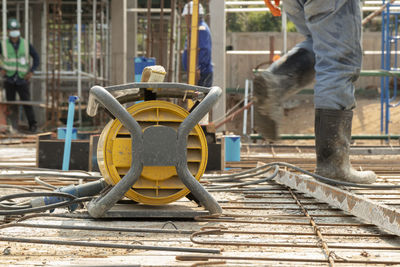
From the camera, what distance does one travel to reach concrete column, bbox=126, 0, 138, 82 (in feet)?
41.2

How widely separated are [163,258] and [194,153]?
0.82 meters

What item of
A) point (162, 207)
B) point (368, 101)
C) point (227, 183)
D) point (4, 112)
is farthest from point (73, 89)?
point (162, 207)

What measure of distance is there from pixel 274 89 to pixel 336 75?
32cm

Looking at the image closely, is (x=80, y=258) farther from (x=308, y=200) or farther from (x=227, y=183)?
(x=227, y=183)

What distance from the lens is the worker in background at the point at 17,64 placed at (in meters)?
10.7

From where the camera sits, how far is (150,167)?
220 cm

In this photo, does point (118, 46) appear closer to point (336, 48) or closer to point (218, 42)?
point (218, 42)

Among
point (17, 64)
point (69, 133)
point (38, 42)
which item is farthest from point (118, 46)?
point (69, 133)

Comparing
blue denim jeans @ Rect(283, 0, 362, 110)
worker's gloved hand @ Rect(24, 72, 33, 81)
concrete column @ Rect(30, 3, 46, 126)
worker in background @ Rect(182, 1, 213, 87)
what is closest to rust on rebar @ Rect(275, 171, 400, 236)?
blue denim jeans @ Rect(283, 0, 362, 110)

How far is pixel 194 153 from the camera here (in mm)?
2305

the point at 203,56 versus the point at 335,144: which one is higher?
the point at 203,56

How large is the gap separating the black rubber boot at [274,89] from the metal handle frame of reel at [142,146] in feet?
2.46

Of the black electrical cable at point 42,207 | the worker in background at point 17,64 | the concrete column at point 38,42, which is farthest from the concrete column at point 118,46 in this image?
the black electrical cable at point 42,207

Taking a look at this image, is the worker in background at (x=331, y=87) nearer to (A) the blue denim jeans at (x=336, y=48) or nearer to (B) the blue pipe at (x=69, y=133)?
(A) the blue denim jeans at (x=336, y=48)
